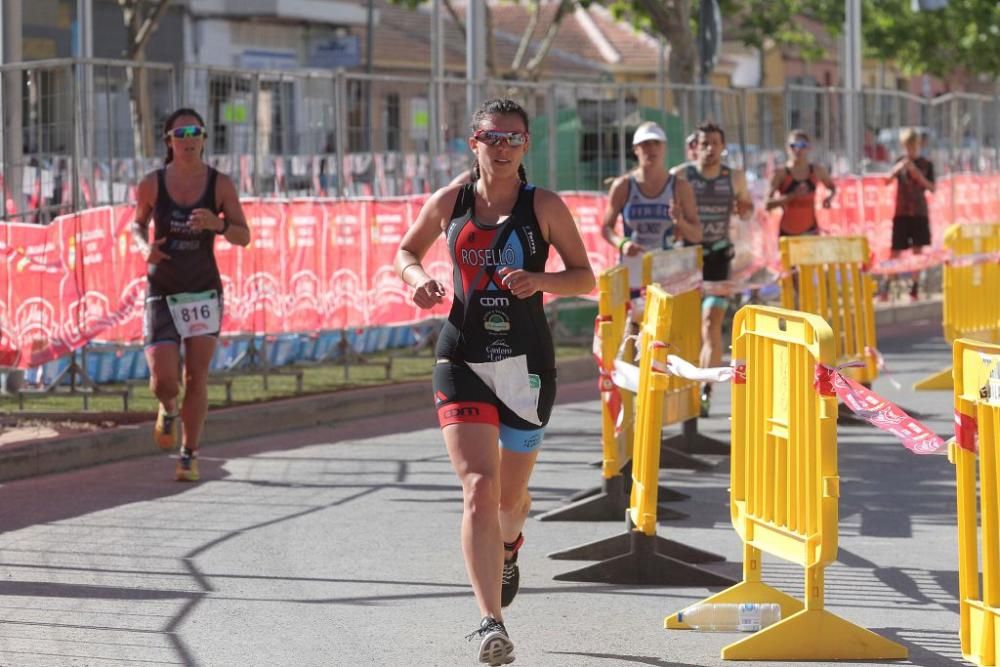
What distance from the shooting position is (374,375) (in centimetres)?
1655

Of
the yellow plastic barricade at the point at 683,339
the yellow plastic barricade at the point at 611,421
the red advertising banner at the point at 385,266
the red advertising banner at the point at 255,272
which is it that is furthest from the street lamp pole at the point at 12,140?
the yellow plastic barricade at the point at 611,421

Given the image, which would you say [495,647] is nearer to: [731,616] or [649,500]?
[731,616]

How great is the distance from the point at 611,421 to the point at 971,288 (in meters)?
7.23

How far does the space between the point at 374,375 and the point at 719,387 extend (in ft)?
9.67

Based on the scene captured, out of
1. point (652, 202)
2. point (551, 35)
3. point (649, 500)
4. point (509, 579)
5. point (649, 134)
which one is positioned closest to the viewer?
point (509, 579)

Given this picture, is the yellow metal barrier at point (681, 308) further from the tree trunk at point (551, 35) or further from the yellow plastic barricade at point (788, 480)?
the tree trunk at point (551, 35)

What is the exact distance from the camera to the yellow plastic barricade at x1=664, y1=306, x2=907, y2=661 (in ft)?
21.5

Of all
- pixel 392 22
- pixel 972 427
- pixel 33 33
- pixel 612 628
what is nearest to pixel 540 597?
pixel 612 628

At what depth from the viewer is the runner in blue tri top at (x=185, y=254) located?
10.7 m

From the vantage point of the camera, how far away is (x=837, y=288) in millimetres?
13258

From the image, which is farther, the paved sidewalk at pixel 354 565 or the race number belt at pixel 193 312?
the race number belt at pixel 193 312

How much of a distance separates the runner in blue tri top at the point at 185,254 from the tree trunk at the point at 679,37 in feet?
53.5

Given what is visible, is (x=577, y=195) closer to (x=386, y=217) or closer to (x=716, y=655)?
(x=386, y=217)

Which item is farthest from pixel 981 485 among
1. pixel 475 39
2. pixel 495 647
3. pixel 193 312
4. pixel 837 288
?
pixel 475 39
